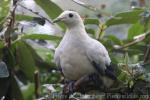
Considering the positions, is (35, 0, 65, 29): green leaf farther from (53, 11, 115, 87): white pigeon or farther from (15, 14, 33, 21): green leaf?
(53, 11, 115, 87): white pigeon

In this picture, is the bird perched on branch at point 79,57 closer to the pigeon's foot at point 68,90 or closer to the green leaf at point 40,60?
the pigeon's foot at point 68,90

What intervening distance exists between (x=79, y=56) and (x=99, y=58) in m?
0.06

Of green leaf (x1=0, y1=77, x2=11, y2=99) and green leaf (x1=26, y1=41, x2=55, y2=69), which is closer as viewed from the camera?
green leaf (x1=0, y1=77, x2=11, y2=99)

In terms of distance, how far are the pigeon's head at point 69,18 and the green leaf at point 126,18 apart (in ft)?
0.78

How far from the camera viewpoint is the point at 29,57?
146 centimetres

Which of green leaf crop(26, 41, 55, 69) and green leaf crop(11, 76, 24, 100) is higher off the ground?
green leaf crop(26, 41, 55, 69)

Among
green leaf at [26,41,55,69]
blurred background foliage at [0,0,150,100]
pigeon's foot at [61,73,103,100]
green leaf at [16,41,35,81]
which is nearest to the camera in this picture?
pigeon's foot at [61,73,103,100]

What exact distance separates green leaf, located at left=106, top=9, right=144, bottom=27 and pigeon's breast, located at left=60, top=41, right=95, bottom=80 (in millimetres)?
300

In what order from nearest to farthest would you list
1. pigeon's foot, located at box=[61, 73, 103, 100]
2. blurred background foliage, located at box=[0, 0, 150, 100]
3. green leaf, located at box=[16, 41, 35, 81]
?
pigeon's foot, located at box=[61, 73, 103, 100] → blurred background foliage, located at box=[0, 0, 150, 100] → green leaf, located at box=[16, 41, 35, 81]

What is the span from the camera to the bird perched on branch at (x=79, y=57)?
1.13 meters

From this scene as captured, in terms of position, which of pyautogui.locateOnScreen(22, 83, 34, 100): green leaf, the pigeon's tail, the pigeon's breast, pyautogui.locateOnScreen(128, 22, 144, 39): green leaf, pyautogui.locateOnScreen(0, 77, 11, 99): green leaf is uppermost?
pyautogui.locateOnScreen(128, 22, 144, 39): green leaf

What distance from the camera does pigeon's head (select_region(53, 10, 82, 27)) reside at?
118cm

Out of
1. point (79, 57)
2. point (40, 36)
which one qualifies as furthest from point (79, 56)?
point (40, 36)

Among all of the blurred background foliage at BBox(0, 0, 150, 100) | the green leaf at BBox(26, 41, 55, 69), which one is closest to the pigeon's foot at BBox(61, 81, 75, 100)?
the blurred background foliage at BBox(0, 0, 150, 100)
